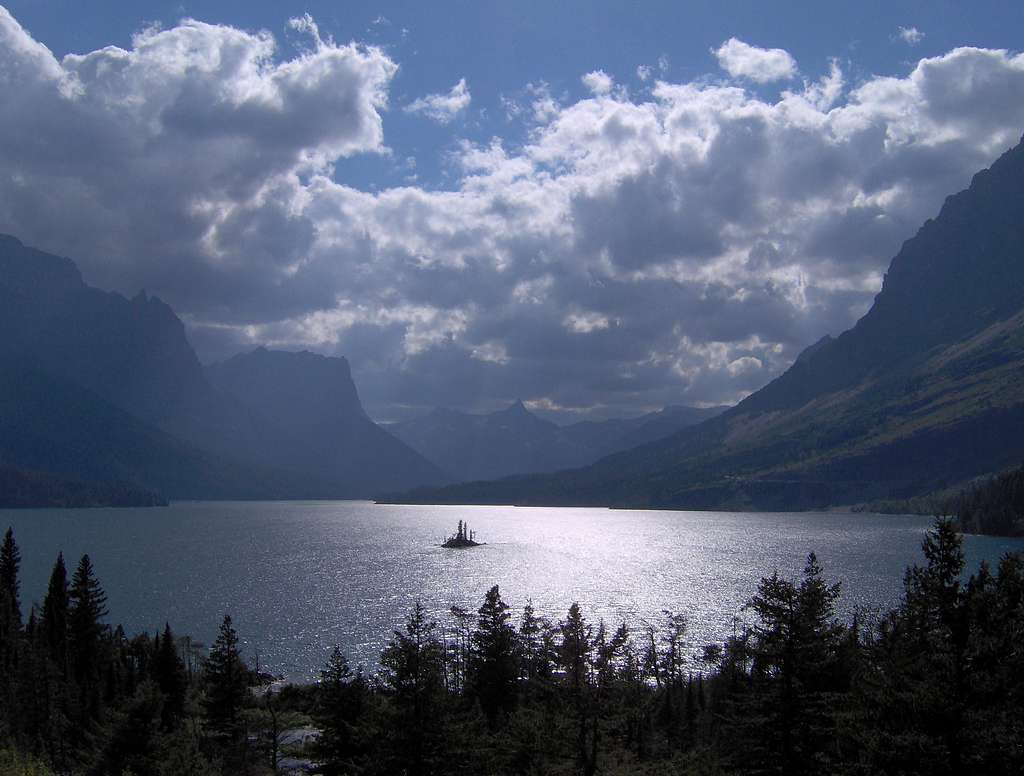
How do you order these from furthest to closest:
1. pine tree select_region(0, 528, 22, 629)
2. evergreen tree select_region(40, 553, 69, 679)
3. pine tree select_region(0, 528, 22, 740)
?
pine tree select_region(0, 528, 22, 629) < evergreen tree select_region(40, 553, 69, 679) < pine tree select_region(0, 528, 22, 740)

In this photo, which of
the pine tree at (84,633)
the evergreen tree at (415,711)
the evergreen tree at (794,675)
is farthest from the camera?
the pine tree at (84,633)

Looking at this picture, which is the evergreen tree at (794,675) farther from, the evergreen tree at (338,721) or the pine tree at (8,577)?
the pine tree at (8,577)

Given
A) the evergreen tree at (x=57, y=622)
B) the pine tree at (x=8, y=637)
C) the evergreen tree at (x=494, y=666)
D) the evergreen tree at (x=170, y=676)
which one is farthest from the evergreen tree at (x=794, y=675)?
the evergreen tree at (x=57, y=622)

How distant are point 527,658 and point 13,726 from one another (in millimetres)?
64542

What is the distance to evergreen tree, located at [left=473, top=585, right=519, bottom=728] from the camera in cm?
7700

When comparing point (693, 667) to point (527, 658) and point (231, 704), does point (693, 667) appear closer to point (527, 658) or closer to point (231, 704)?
point (527, 658)

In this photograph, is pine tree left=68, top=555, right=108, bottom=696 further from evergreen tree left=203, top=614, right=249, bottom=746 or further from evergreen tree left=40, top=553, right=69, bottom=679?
evergreen tree left=203, top=614, right=249, bottom=746

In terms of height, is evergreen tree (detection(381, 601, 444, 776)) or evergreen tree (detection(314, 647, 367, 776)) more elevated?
evergreen tree (detection(381, 601, 444, 776))

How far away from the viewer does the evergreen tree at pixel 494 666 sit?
77000 mm

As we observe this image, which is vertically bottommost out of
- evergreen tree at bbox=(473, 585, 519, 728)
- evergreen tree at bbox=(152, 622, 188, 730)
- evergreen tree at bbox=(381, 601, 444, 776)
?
evergreen tree at bbox=(152, 622, 188, 730)

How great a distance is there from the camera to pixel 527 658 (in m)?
113

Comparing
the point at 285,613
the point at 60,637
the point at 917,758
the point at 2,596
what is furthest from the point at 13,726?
the point at 285,613

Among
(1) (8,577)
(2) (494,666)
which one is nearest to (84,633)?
(1) (8,577)

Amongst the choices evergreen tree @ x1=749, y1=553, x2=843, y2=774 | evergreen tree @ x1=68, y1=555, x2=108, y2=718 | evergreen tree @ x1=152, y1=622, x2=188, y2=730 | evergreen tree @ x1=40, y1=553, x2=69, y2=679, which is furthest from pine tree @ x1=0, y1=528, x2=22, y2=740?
evergreen tree @ x1=749, y1=553, x2=843, y2=774
